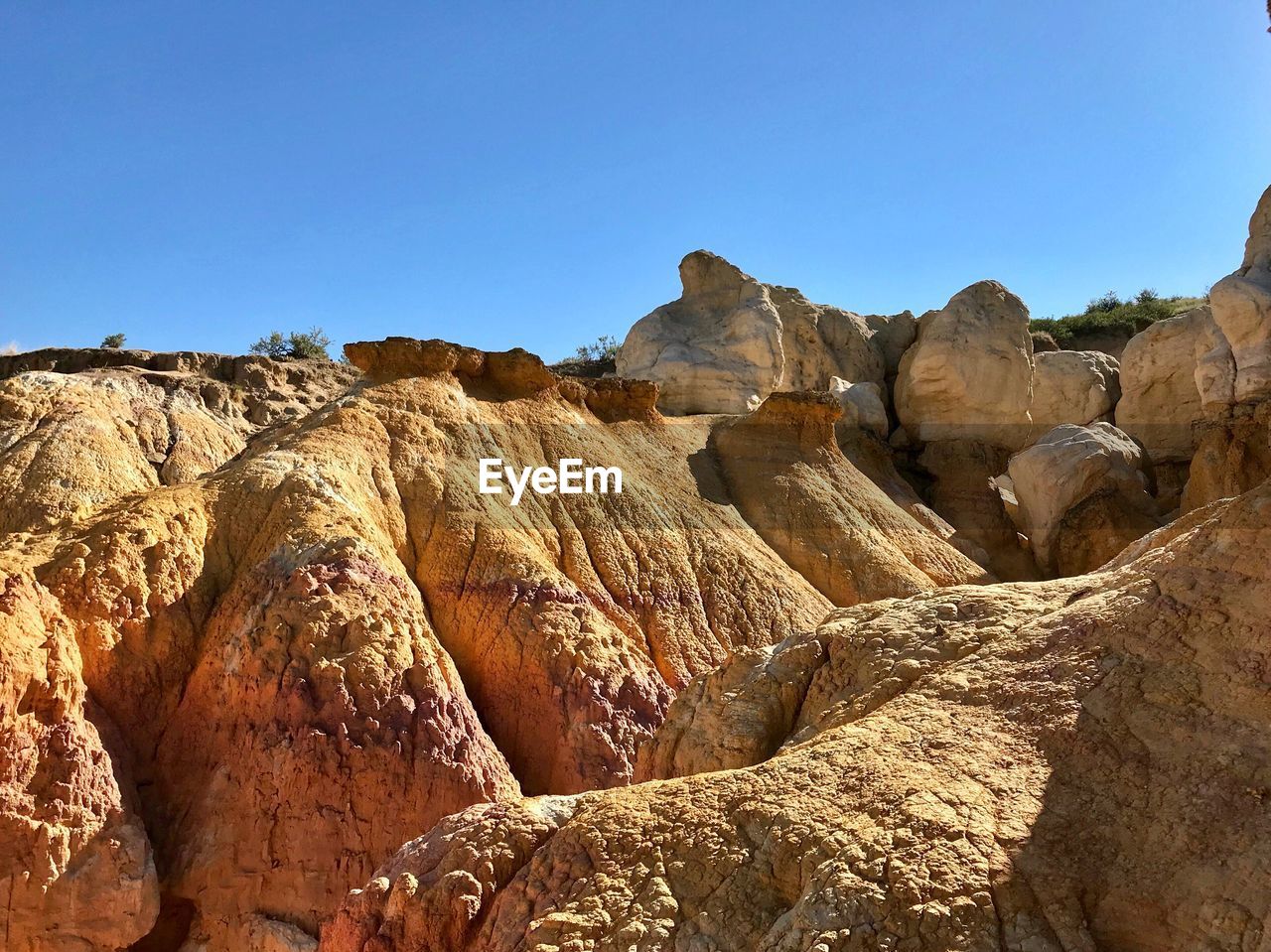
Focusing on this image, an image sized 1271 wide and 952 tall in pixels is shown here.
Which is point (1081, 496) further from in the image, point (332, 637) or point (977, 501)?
point (332, 637)

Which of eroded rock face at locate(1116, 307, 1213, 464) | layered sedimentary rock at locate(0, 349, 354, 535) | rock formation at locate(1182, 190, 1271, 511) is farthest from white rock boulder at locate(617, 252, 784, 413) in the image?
rock formation at locate(1182, 190, 1271, 511)

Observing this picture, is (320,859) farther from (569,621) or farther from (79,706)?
(569,621)

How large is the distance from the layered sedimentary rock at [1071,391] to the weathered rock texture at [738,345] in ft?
14.7

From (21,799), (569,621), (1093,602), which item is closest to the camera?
(1093,602)

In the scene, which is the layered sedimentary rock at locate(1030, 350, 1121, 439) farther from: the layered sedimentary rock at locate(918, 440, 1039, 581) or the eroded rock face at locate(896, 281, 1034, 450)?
the layered sedimentary rock at locate(918, 440, 1039, 581)

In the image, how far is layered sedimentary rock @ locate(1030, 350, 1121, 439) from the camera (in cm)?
3531

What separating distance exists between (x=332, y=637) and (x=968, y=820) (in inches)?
390

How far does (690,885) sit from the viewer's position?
6.05 metres

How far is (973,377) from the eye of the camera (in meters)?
33.5

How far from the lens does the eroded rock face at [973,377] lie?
3350 cm

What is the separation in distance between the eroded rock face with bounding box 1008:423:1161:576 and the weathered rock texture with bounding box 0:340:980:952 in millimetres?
5533

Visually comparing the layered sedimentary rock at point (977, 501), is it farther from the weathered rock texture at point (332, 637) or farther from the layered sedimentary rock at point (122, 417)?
A: the layered sedimentary rock at point (122, 417)

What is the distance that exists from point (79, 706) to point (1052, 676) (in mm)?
10528

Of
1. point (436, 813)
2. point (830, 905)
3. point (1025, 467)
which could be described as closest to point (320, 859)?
→ point (436, 813)
